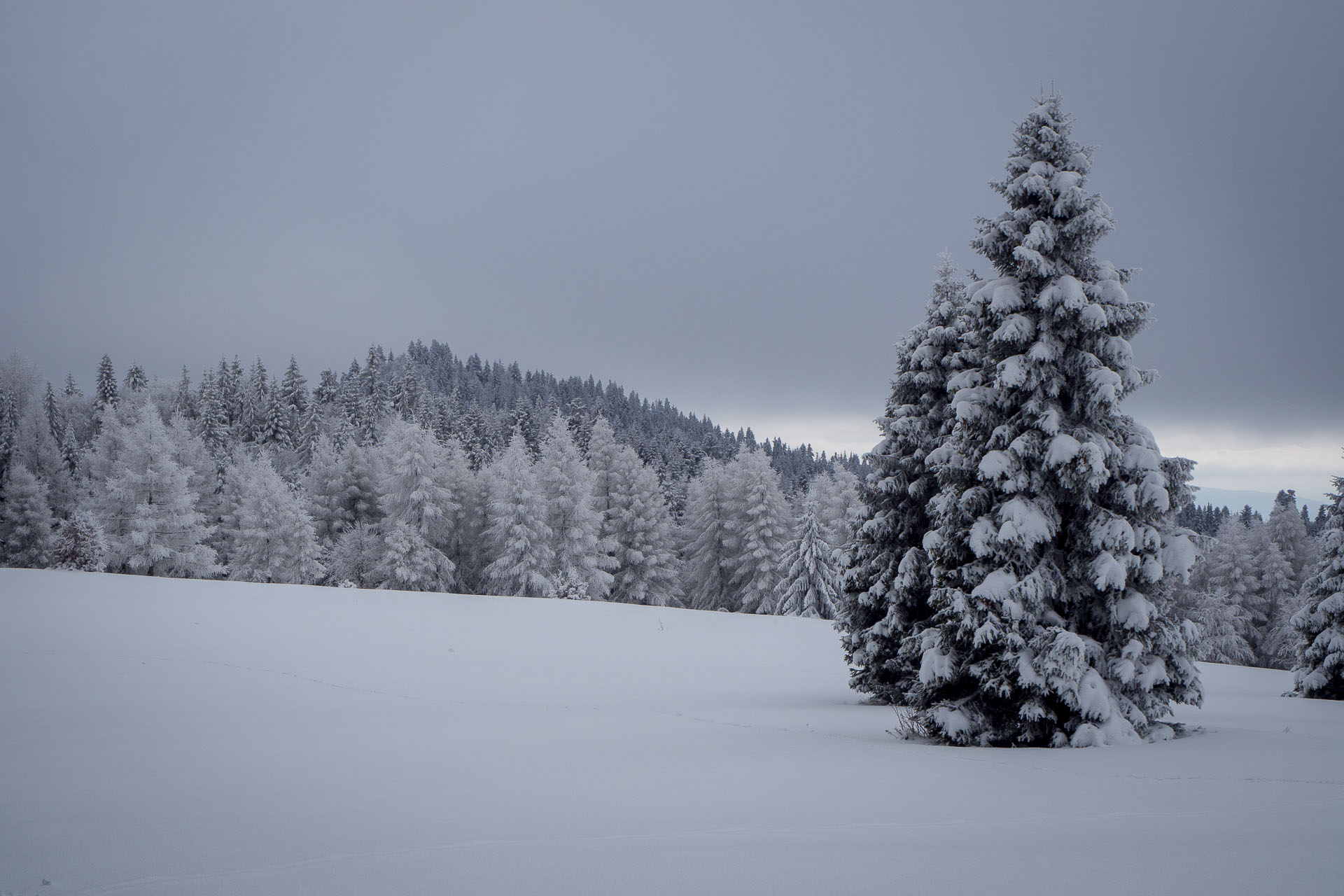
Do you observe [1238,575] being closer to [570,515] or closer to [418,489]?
[570,515]

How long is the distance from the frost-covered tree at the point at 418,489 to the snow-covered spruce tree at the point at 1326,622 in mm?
37775

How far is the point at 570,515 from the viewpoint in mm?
42969

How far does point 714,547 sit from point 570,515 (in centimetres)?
1211

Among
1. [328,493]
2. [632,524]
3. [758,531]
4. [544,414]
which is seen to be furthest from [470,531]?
[544,414]

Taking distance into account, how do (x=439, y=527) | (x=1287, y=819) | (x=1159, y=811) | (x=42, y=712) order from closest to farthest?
(x=1287, y=819) → (x=1159, y=811) → (x=42, y=712) → (x=439, y=527)

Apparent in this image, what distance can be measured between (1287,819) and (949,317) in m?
10.6

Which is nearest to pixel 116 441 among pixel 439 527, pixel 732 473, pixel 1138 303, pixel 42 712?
pixel 439 527

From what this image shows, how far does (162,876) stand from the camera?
3.75 m

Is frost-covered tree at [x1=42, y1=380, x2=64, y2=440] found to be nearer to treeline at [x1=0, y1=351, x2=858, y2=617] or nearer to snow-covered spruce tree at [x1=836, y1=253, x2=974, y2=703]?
treeline at [x1=0, y1=351, x2=858, y2=617]

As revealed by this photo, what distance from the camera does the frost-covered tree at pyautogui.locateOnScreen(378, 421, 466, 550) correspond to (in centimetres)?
4172

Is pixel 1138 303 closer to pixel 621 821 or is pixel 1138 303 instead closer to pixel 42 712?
pixel 621 821

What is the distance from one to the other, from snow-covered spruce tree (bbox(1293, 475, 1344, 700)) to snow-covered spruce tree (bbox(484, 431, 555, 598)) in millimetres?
31092

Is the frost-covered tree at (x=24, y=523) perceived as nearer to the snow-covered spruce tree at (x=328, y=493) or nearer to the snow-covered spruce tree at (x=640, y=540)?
the snow-covered spruce tree at (x=328, y=493)

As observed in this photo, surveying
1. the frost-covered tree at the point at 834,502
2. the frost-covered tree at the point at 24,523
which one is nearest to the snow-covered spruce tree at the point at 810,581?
the frost-covered tree at the point at 834,502
